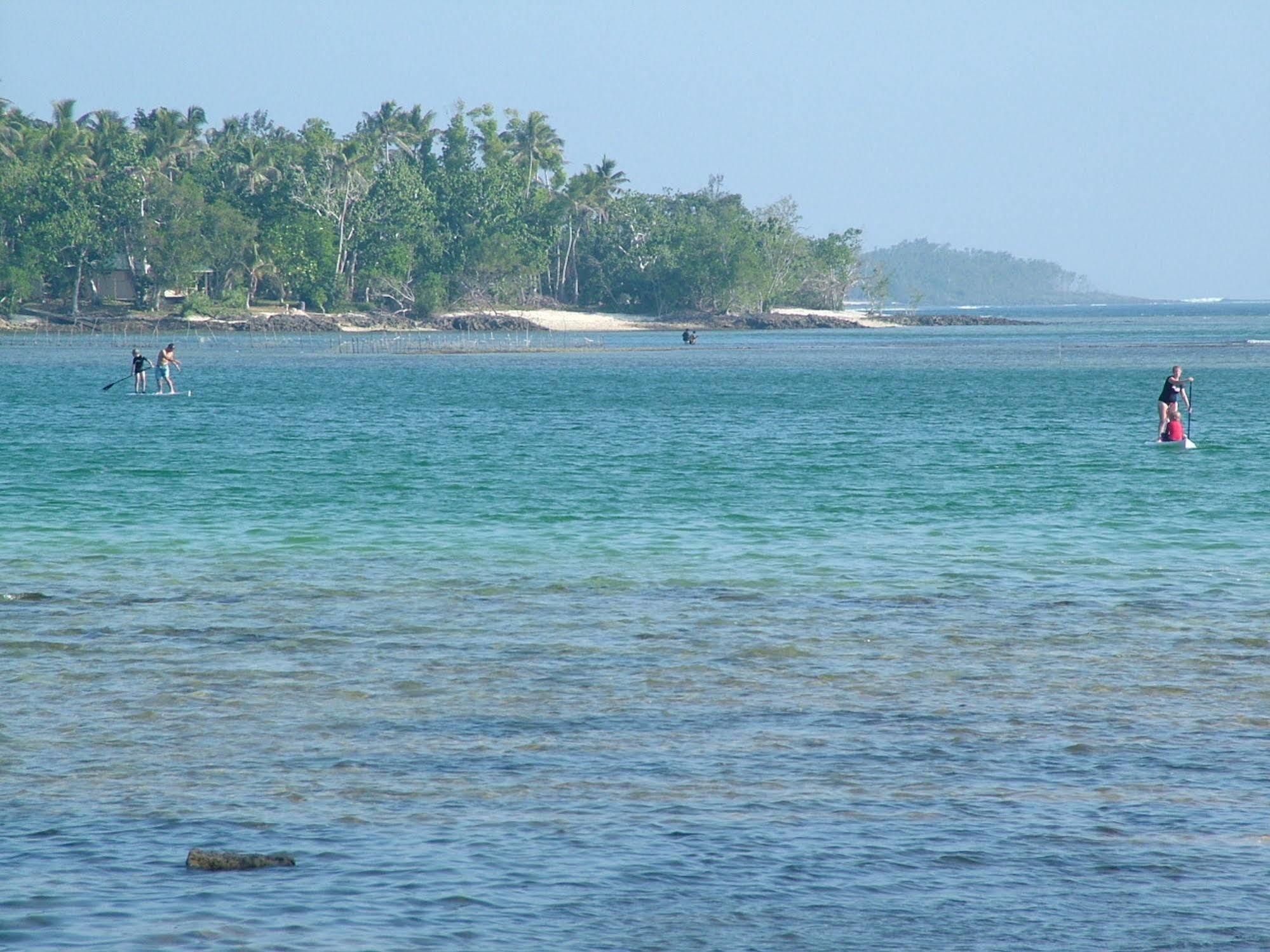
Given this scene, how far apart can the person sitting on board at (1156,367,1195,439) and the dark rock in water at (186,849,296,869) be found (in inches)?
1272

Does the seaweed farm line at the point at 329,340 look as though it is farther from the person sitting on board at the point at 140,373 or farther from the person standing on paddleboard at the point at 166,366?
the person sitting on board at the point at 140,373

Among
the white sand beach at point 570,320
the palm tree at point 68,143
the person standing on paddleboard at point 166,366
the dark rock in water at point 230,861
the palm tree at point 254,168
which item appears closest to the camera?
the dark rock in water at point 230,861

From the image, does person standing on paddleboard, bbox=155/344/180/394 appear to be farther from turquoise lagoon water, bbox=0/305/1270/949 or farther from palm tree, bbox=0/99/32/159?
palm tree, bbox=0/99/32/159

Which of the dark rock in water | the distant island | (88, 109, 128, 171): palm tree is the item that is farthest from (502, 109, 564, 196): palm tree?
the dark rock in water

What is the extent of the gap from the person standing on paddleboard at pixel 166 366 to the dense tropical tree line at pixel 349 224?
7509 cm

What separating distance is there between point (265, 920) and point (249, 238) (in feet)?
481

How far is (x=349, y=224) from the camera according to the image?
158 metres

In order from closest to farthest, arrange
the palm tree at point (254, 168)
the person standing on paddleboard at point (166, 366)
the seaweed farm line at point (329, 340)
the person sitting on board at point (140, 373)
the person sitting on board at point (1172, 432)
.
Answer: the person sitting on board at point (1172, 432)
the person standing on paddleboard at point (166, 366)
the person sitting on board at point (140, 373)
the seaweed farm line at point (329, 340)
the palm tree at point (254, 168)

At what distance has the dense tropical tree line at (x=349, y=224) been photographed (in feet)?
461

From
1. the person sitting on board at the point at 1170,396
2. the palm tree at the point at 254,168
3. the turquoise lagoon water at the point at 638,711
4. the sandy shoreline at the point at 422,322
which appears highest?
the palm tree at the point at 254,168

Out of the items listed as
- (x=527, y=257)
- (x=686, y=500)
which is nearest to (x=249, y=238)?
(x=527, y=257)

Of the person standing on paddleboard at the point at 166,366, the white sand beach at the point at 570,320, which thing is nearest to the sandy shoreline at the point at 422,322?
the white sand beach at the point at 570,320

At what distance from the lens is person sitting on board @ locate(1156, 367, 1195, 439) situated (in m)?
38.2

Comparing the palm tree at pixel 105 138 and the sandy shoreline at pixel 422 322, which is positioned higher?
the palm tree at pixel 105 138
